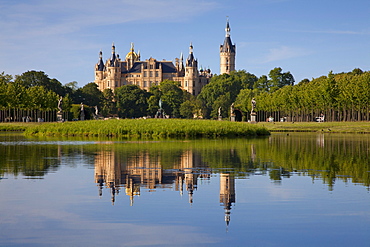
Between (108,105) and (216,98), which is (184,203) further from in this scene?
(216,98)

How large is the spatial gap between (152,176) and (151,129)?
29.7 metres

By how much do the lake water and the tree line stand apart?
192 feet

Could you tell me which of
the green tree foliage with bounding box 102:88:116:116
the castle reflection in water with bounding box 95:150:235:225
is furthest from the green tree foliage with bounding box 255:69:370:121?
the green tree foliage with bounding box 102:88:116:116

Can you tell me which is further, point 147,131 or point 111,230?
point 147,131

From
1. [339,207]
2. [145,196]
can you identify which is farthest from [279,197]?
[145,196]

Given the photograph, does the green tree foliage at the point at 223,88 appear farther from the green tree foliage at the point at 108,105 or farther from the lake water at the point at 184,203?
the lake water at the point at 184,203

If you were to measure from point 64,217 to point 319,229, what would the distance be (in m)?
4.76

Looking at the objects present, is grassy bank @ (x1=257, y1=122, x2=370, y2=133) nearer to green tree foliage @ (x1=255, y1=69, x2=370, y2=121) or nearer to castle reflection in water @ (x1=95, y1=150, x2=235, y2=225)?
green tree foliage @ (x1=255, y1=69, x2=370, y2=121)

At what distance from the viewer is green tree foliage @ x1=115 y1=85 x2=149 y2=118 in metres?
156

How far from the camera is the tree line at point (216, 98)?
80.9 metres

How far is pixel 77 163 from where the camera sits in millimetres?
22422

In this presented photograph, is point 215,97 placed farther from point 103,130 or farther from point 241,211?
point 241,211

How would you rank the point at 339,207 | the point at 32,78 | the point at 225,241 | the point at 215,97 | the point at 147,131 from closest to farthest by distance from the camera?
the point at 225,241 → the point at 339,207 → the point at 147,131 → the point at 32,78 → the point at 215,97

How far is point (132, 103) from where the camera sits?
157375mm
